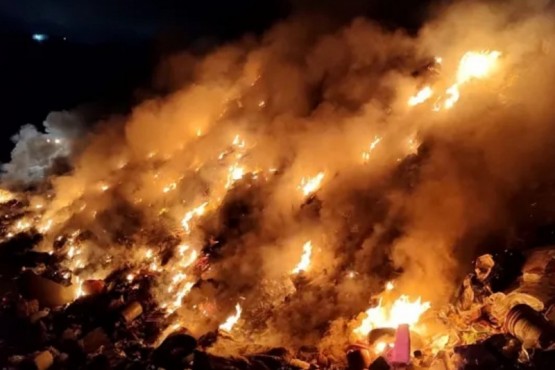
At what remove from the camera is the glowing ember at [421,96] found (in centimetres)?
1259

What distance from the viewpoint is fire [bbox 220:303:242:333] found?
399 inches

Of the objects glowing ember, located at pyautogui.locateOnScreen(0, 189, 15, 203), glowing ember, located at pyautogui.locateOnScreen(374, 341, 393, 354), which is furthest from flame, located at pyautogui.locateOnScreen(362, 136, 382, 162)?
glowing ember, located at pyautogui.locateOnScreen(0, 189, 15, 203)

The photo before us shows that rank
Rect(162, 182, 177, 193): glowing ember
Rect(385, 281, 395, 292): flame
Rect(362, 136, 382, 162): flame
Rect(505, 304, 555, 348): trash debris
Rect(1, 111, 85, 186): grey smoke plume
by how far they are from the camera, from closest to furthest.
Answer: Rect(505, 304, 555, 348): trash debris < Rect(385, 281, 395, 292): flame < Rect(362, 136, 382, 162): flame < Rect(162, 182, 177, 193): glowing ember < Rect(1, 111, 85, 186): grey smoke plume

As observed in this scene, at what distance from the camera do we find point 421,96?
500 inches

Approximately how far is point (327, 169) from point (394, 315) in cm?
435

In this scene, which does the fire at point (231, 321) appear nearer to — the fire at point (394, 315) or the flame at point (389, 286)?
the fire at point (394, 315)

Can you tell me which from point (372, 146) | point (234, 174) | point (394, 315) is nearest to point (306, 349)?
point (394, 315)

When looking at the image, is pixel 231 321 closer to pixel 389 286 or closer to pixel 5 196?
pixel 389 286

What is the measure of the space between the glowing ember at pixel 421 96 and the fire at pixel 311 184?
269 cm

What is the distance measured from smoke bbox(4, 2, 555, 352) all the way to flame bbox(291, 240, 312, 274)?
130 mm

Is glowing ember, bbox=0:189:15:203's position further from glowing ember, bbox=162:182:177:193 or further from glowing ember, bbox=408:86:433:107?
glowing ember, bbox=408:86:433:107

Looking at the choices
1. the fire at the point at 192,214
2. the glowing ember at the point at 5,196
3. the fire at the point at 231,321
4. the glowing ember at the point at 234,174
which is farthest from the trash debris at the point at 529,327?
the glowing ember at the point at 5,196

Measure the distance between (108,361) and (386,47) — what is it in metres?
9.64

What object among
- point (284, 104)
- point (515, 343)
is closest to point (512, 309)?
point (515, 343)
